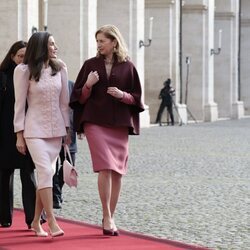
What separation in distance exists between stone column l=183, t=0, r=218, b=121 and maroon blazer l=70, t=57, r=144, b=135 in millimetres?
34519

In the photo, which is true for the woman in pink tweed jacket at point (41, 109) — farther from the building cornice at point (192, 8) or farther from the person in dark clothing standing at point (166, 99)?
the building cornice at point (192, 8)

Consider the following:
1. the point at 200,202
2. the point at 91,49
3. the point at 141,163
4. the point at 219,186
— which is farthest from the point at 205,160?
the point at 91,49

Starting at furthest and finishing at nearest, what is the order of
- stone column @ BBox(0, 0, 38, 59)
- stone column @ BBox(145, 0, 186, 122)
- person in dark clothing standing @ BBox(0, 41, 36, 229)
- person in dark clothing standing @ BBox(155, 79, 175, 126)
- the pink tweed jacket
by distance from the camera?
stone column @ BBox(145, 0, 186, 122) → person in dark clothing standing @ BBox(155, 79, 175, 126) → stone column @ BBox(0, 0, 38, 59) → person in dark clothing standing @ BBox(0, 41, 36, 229) → the pink tweed jacket

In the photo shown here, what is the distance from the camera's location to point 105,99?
9.51 meters

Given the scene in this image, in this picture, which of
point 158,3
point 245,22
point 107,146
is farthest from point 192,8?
point 107,146

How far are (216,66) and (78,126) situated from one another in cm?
4117

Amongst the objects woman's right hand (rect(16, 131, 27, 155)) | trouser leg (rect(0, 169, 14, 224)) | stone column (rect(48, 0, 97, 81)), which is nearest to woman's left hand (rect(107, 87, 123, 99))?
woman's right hand (rect(16, 131, 27, 155))

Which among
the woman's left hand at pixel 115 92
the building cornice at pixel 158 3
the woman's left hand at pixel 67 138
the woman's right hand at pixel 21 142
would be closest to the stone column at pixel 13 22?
the building cornice at pixel 158 3

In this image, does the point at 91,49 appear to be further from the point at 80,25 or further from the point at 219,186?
the point at 219,186

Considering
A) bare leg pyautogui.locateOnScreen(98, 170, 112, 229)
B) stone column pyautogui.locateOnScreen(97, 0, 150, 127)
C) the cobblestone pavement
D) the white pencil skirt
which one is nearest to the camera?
the white pencil skirt

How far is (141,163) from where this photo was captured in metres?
19.0

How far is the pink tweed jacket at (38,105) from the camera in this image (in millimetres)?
9367

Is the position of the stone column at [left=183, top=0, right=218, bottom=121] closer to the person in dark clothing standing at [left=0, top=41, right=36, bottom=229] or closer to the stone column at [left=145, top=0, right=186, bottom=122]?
the stone column at [left=145, top=0, right=186, bottom=122]

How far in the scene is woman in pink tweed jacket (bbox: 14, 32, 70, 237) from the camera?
9312 mm
